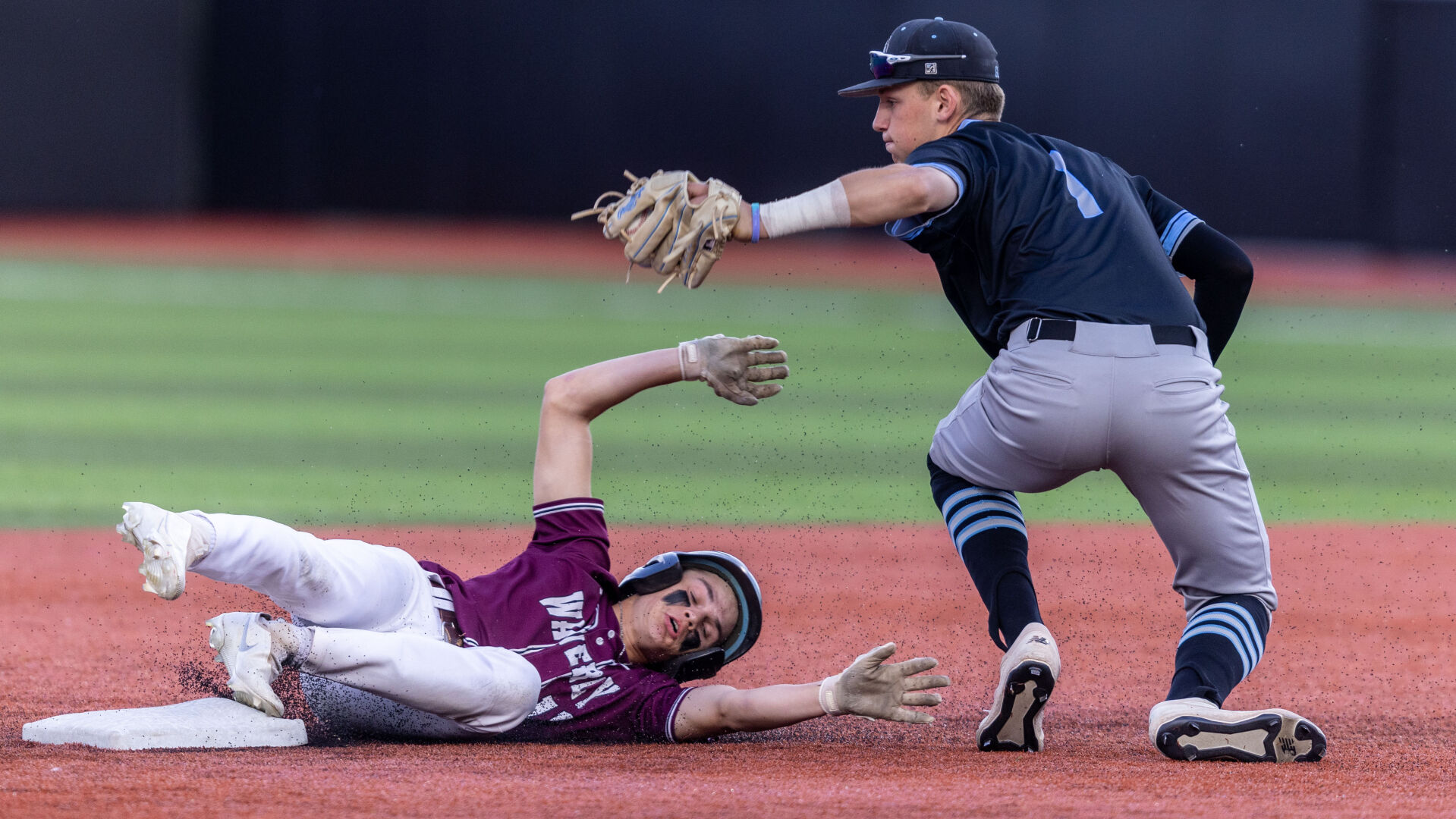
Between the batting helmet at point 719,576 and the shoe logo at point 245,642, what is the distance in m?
0.95

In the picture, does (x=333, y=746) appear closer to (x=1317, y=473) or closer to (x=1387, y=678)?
(x=1387, y=678)

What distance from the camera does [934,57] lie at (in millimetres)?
3512

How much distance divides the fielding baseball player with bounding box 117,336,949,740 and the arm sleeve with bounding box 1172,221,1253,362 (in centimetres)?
107

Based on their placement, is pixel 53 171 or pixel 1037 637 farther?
pixel 53 171

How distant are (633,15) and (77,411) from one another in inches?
433

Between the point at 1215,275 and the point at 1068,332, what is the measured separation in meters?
0.65

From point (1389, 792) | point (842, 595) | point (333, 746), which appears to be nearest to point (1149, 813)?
point (1389, 792)

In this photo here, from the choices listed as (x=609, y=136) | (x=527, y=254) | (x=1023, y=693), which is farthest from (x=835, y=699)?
(x=609, y=136)

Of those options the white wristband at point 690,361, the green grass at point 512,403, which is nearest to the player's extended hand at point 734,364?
the white wristband at point 690,361

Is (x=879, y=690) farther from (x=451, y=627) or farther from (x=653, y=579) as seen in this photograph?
(x=451, y=627)

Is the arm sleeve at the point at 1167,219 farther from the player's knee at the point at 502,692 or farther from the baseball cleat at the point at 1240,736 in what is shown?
the player's knee at the point at 502,692

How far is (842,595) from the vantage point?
575 cm

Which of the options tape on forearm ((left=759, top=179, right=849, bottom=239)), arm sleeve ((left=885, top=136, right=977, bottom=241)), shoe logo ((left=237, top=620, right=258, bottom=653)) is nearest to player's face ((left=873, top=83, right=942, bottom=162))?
arm sleeve ((left=885, top=136, right=977, bottom=241))

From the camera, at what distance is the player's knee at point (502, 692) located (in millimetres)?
3137
